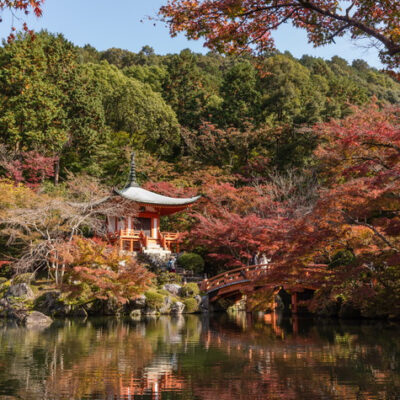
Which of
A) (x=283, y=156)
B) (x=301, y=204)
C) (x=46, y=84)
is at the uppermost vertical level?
(x=46, y=84)

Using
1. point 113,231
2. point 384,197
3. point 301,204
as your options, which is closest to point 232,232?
point 301,204

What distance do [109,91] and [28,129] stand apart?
732 cm

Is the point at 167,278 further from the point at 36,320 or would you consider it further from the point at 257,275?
the point at 36,320

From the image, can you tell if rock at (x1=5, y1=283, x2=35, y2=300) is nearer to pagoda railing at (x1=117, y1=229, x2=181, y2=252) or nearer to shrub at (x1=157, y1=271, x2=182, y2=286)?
shrub at (x1=157, y1=271, x2=182, y2=286)

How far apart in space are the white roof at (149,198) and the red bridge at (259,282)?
14.2ft

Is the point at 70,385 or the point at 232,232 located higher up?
the point at 232,232

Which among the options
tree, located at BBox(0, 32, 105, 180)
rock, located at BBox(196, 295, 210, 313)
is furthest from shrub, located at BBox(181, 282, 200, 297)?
tree, located at BBox(0, 32, 105, 180)

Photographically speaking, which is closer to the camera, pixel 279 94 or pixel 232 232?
pixel 232 232

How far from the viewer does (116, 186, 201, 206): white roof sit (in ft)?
72.3

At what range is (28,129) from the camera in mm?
23719

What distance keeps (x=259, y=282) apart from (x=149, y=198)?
956 centimetres

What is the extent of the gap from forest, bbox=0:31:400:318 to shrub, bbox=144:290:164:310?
118 cm

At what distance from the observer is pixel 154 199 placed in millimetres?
22656

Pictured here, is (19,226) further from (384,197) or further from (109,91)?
(384,197)
